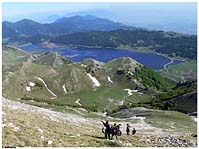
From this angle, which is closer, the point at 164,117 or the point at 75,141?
the point at 75,141

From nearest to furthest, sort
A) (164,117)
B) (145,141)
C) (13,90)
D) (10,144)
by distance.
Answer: (10,144), (145,141), (164,117), (13,90)

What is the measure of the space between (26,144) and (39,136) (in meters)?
2.53

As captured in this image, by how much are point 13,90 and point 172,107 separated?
84.8 meters

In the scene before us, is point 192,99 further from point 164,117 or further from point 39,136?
point 39,136

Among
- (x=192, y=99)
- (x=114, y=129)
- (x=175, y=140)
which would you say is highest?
(x=114, y=129)

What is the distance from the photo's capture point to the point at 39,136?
27438 millimetres

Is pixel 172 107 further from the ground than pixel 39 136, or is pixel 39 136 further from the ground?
pixel 39 136

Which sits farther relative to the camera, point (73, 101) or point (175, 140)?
point (73, 101)

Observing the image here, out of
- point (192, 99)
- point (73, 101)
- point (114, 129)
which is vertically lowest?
point (73, 101)

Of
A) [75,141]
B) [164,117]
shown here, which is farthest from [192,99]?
[75,141]

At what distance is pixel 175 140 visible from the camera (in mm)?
38656

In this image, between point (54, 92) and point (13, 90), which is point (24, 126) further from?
point (54, 92)

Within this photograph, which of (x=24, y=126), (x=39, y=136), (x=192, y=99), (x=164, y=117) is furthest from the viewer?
(x=192, y=99)

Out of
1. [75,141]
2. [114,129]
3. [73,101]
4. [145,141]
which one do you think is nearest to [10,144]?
[75,141]
